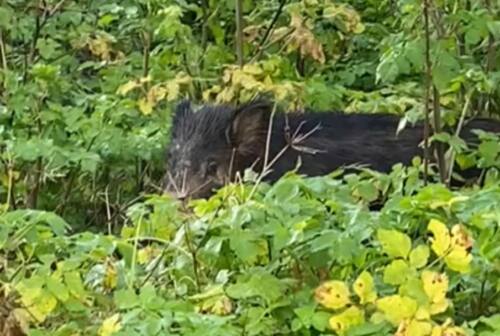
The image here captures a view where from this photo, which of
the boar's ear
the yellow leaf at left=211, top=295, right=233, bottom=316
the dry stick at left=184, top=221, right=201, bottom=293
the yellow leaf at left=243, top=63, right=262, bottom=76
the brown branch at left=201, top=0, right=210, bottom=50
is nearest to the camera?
the yellow leaf at left=211, top=295, right=233, bottom=316

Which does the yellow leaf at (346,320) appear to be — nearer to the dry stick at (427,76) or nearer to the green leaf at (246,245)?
the green leaf at (246,245)

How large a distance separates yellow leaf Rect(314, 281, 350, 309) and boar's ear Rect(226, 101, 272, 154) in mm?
3551

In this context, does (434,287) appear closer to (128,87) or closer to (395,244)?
(395,244)

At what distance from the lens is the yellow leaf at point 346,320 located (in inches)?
114

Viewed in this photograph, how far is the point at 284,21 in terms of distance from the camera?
7379 mm

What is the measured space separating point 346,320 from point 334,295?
64 millimetres

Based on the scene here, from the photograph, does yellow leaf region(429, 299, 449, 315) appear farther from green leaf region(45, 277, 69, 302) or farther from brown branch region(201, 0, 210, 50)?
brown branch region(201, 0, 210, 50)

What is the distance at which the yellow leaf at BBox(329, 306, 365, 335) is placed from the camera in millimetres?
2887

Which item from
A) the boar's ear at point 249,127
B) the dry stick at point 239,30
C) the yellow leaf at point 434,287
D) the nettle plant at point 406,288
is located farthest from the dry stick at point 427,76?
the dry stick at point 239,30

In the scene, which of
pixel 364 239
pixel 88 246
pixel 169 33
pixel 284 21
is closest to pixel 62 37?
pixel 169 33

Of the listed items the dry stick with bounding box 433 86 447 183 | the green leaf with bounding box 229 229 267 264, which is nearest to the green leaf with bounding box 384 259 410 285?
the green leaf with bounding box 229 229 267 264

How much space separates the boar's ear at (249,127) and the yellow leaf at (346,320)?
11.8 feet

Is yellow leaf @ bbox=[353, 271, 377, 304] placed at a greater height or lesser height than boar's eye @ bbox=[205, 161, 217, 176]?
greater

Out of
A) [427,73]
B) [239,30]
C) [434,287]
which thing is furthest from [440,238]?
[239,30]
